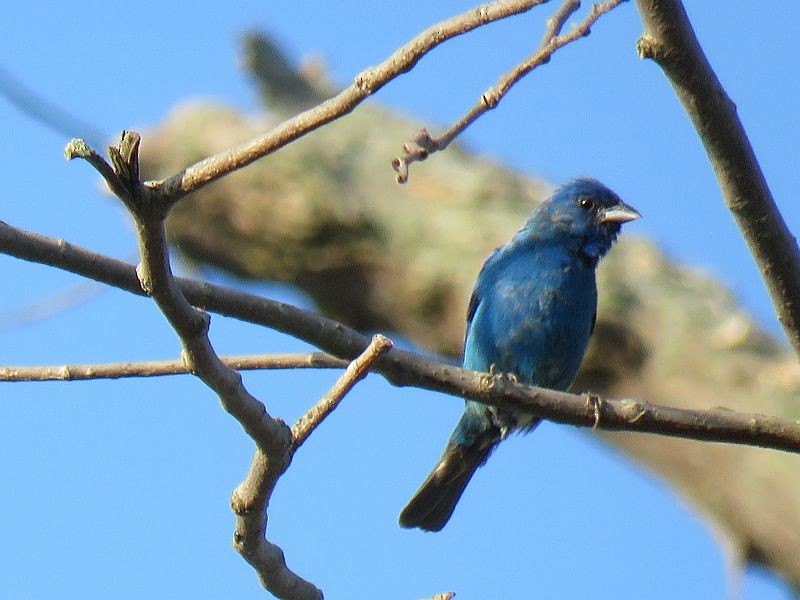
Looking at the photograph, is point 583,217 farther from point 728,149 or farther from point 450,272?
point 450,272

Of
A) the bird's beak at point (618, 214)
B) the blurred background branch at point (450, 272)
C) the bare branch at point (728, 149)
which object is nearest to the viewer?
the bare branch at point (728, 149)

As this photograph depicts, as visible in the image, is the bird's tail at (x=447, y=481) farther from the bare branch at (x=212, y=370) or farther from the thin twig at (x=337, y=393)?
the thin twig at (x=337, y=393)

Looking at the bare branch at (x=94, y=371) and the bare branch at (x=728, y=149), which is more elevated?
the bare branch at (x=94, y=371)

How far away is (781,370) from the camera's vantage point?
1163 centimetres

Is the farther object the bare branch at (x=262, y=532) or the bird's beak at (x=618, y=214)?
the bird's beak at (x=618, y=214)

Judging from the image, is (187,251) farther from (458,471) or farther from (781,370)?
(458,471)

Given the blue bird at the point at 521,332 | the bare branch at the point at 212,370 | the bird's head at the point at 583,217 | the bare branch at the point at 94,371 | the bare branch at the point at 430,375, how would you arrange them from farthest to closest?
1. the bird's head at the point at 583,217
2. the blue bird at the point at 521,332
3. the bare branch at the point at 94,371
4. the bare branch at the point at 430,375
5. the bare branch at the point at 212,370

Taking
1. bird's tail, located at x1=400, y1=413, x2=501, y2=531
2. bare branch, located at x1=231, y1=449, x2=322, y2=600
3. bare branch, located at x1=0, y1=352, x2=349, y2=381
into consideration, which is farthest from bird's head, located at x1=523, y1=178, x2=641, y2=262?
bare branch, located at x1=231, y1=449, x2=322, y2=600

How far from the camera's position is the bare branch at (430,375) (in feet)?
11.8

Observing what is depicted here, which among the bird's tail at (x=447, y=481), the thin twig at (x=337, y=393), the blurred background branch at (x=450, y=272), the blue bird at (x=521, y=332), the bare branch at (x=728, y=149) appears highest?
the blurred background branch at (x=450, y=272)

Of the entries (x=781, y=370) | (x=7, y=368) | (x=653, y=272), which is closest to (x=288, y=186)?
(x=653, y=272)

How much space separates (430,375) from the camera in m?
4.11

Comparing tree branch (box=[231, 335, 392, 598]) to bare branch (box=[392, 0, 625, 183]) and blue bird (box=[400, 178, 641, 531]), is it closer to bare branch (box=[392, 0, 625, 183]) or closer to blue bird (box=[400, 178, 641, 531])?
bare branch (box=[392, 0, 625, 183])

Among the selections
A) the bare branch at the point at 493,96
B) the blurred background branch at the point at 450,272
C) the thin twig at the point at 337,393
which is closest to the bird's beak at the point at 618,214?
the blurred background branch at the point at 450,272
